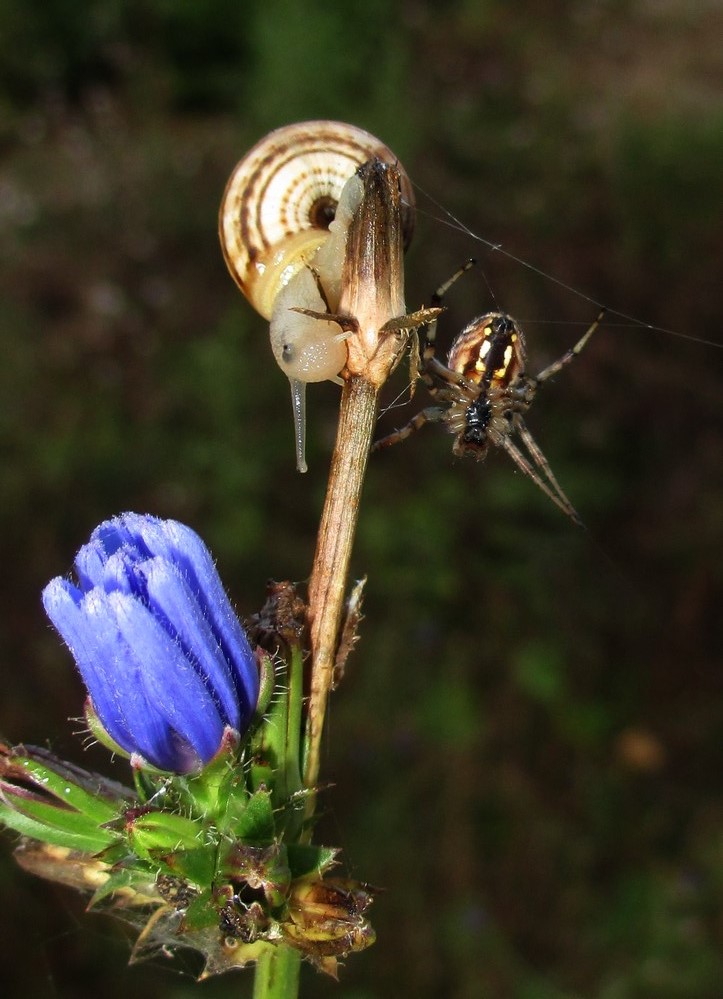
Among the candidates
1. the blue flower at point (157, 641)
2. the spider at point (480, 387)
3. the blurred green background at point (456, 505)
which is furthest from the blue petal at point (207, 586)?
the blurred green background at point (456, 505)

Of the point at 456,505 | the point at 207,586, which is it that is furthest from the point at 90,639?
the point at 456,505

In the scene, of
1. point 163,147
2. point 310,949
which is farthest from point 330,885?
point 163,147

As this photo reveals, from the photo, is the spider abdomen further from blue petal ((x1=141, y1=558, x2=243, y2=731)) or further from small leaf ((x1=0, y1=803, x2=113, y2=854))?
small leaf ((x1=0, y1=803, x2=113, y2=854))

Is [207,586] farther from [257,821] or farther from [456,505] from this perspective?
[456,505]

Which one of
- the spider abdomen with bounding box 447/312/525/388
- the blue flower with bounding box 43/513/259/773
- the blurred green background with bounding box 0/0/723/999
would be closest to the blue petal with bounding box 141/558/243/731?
the blue flower with bounding box 43/513/259/773

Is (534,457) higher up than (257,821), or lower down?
higher up

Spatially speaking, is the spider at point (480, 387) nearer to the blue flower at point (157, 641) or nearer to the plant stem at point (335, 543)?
the plant stem at point (335, 543)
